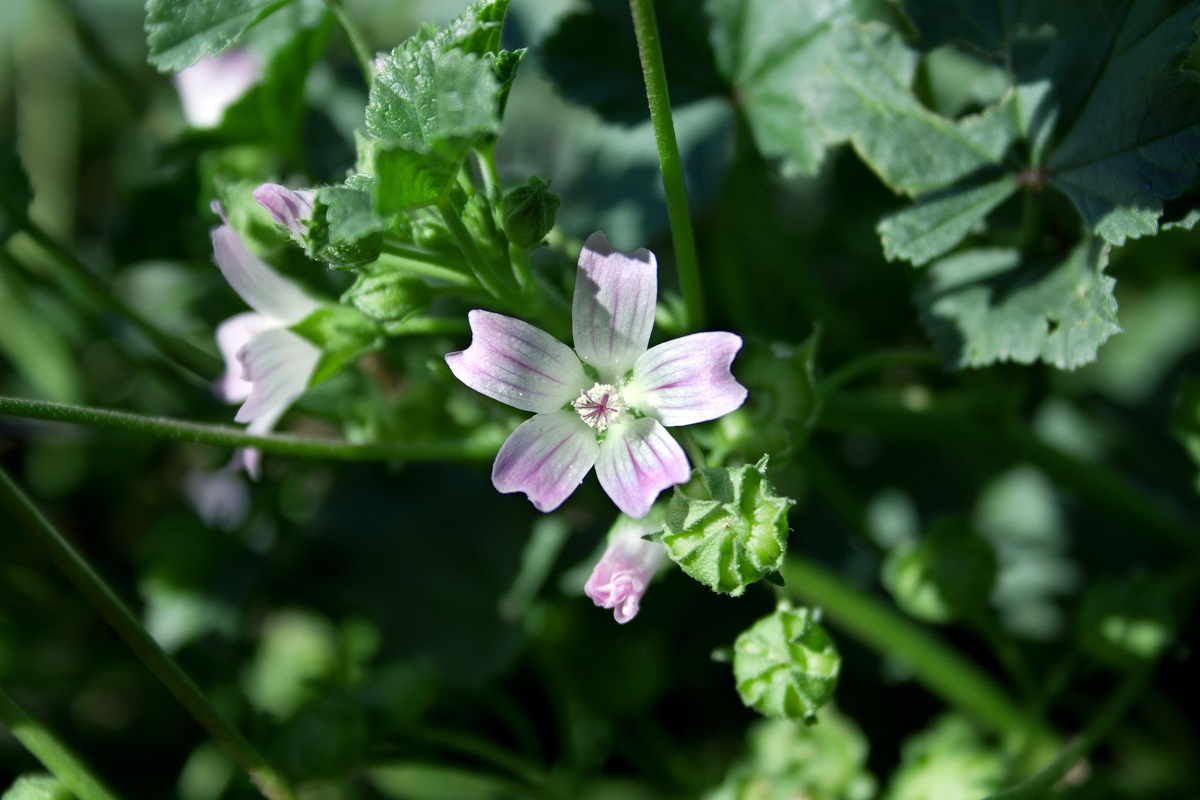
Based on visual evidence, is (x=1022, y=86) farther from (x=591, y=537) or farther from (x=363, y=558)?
(x=363, y=558)

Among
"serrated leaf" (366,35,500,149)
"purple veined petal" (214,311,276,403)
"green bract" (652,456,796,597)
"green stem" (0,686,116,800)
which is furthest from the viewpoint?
"purple veined petal" (214,311,276,403)

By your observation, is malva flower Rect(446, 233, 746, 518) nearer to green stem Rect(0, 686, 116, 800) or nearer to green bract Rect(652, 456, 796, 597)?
green bract Rect(652, 456, 796, 597)

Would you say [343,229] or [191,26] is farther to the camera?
[191,26]

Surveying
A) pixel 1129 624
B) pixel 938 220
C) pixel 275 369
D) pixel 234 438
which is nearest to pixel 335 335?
pixel 275 369

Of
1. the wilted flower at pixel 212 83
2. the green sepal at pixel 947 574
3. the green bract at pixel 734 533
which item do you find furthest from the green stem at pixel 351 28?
the green sepal at pixel 947 574

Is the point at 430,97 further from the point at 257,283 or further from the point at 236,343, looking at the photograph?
the point at 236,343

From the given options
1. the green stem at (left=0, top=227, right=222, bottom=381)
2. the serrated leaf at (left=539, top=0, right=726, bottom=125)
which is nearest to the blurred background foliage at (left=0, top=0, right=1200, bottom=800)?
the serrated leaf at (left=539, top=0, right=726, bottom=125)

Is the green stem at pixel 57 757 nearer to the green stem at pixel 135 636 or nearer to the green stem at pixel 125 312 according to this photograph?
the green stem at pixel 135 636

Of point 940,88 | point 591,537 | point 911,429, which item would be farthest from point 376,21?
point 911,429
